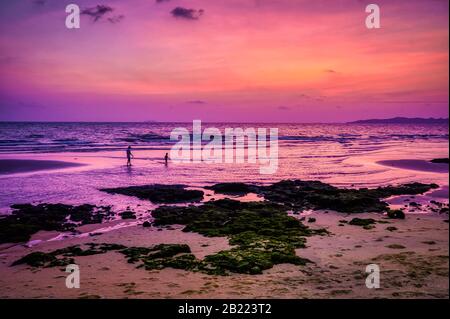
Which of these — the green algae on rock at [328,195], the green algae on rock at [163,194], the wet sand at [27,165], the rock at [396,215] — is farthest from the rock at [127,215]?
the wet sand at [27,165]

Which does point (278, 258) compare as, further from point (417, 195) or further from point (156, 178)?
point (156, 178)

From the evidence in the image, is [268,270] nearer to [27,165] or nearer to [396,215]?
[396,215]

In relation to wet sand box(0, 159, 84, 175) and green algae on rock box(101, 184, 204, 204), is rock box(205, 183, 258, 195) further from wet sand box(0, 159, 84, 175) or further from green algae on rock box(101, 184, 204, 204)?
wet sand box(0, 159, 84, 175)

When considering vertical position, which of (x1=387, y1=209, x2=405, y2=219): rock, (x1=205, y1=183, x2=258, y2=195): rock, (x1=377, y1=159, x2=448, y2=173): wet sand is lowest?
(x1=387, y1=209, x2=405, y2=219): rock

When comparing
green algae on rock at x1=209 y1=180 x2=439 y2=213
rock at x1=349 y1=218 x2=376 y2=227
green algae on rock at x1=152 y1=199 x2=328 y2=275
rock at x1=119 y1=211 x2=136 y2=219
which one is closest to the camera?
green algae on rock at x1=152 y1=199 x2=328 y2=275

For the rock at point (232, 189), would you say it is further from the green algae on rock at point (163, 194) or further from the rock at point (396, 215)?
the rock at point (396, 215)

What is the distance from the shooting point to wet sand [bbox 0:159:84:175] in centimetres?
3110

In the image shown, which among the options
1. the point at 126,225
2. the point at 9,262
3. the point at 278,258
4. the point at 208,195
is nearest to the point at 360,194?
the point at 208,195

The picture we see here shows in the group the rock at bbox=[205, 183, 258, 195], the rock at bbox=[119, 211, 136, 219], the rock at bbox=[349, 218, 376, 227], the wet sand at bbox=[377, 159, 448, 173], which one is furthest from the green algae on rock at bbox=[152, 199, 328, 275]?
the wet sand at bbox=[377, 159, 448, 173]

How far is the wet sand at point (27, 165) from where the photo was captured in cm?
3110

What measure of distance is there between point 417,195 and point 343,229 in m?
9.07

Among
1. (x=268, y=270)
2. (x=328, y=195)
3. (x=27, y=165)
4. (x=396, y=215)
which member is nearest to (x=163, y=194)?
(x=328, y=195)

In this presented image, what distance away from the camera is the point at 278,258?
1084cm
